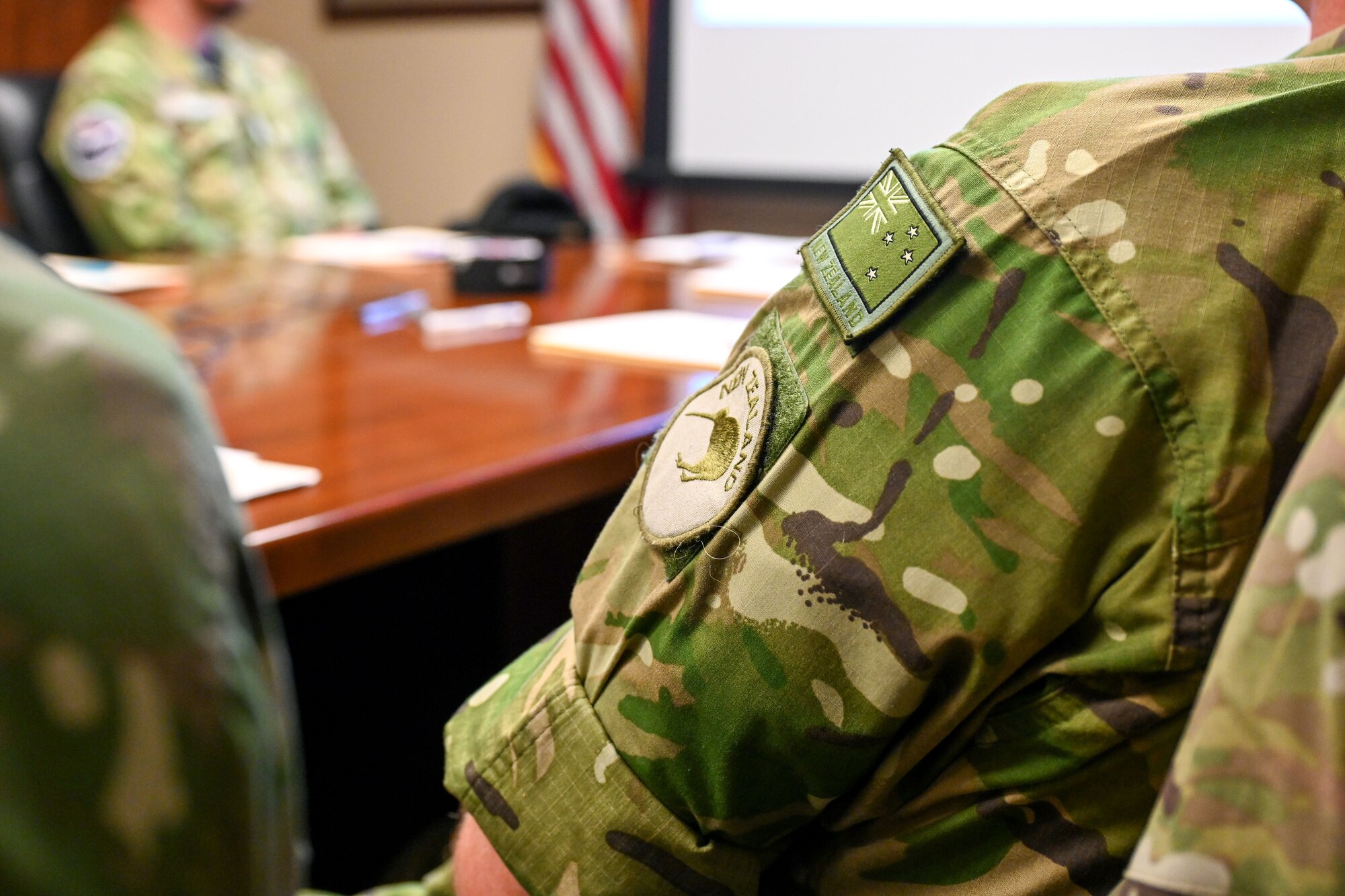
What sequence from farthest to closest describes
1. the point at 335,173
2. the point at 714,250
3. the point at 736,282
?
the point at 335,173 → the point at 714,250 → the point at 736,282

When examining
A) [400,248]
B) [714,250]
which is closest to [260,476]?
[400,248]

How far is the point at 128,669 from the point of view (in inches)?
8.8

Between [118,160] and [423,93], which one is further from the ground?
→ [118,160]

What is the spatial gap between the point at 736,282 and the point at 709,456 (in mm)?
1204

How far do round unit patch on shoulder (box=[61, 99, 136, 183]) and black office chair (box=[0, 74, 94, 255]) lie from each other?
0.06 meters

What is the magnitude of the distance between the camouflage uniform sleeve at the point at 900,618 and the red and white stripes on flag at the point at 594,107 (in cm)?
294

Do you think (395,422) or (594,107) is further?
(594,107)

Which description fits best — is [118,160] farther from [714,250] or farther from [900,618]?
[900,618]

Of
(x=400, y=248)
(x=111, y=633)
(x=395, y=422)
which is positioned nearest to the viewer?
(x=111, y=633)

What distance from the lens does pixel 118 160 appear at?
2230 millimetres

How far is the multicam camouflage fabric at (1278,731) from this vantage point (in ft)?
0.90

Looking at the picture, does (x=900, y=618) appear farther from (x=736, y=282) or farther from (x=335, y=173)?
(x=335, y=173)

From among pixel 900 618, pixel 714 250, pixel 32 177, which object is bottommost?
pixel 714 250

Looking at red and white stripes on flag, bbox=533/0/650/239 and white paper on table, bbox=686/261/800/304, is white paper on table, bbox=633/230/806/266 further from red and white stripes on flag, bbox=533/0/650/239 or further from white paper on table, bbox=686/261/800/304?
red and white stripes on flag, bbox=533/0/650/239
